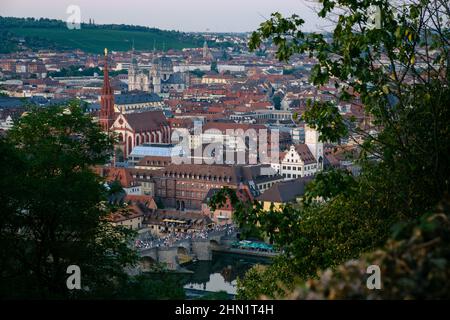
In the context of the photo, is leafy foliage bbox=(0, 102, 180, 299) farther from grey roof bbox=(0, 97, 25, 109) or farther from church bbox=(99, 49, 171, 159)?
grey roof bbox=(0, 97, 25, 109)

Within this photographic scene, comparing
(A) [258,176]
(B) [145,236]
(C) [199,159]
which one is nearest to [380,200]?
(B) [145,236]

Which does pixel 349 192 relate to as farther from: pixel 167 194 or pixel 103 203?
pixel 167 194

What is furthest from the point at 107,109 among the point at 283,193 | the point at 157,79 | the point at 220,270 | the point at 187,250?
the point at 157,79

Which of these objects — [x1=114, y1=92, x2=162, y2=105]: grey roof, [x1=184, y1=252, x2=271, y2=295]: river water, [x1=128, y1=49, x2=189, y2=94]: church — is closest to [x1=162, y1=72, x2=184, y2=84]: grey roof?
[x1=128, y1=49, x2=189, y2=94]: church

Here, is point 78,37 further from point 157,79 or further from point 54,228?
point 54,228

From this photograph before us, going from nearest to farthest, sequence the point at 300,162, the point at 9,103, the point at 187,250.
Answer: the point at 187,250, the point at 300,162, the point at 9,103

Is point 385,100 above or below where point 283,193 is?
above
